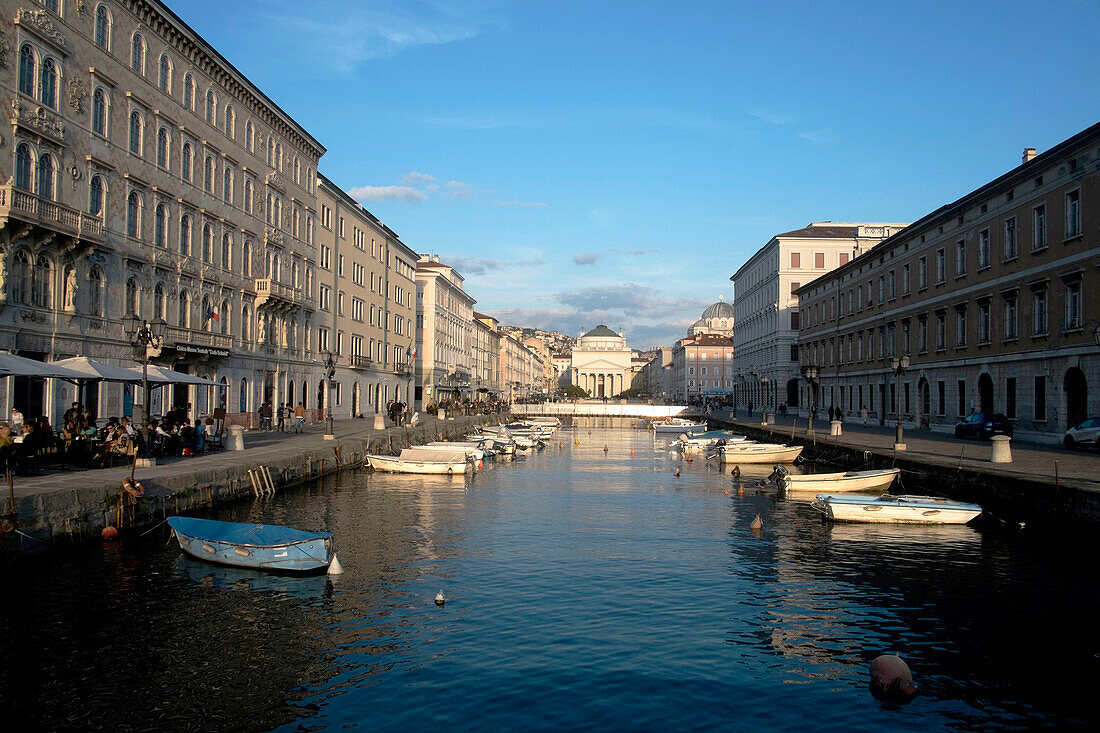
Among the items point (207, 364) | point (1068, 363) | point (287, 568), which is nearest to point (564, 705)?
point (287, 568)

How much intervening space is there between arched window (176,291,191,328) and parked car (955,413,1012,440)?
4031 cm

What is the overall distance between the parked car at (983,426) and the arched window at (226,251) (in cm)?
4140

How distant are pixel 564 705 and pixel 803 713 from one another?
10.6 feet

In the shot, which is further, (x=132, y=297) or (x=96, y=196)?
(x=132, y=297)

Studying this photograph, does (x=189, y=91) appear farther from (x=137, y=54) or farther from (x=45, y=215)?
(x=45, y=215)

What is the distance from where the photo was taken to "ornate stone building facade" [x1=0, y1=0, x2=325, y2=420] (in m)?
28.5

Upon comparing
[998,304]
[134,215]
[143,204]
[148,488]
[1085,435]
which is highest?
[143,204]

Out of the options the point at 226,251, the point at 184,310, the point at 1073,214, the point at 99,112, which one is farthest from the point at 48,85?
the point at 1073,214

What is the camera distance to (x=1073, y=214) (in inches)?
1395

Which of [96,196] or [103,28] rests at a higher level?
[103,28]

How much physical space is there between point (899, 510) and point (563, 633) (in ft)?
51.2

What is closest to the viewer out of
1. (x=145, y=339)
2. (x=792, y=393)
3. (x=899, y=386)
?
(x=145, y=339)

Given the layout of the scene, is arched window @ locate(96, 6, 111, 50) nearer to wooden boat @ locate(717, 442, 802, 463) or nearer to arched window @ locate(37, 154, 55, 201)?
arched window @ locate(37, 154, 55, 201)

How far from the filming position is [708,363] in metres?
176
